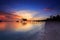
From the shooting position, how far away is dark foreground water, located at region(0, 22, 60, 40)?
8.44ft

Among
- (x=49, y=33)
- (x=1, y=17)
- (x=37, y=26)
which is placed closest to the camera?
(x=1, y=17)

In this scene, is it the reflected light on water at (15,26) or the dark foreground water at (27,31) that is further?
the reflected light on water at (15,26)

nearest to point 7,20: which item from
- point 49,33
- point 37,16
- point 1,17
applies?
point 1,17

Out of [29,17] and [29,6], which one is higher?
[29,6]

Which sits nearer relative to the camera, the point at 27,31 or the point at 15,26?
the point at 27,31

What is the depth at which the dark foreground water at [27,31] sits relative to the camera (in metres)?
2.57

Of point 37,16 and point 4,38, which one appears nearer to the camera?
point 4,38

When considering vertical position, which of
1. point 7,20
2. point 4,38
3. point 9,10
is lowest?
point 4,38

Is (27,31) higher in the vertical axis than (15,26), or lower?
lower

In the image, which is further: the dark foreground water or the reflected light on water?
the reflected light on water

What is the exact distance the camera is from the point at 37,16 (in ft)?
9.77

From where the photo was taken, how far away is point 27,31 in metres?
2.88

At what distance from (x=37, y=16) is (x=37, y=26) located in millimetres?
415

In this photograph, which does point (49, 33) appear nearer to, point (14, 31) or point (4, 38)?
point (14, 31)
